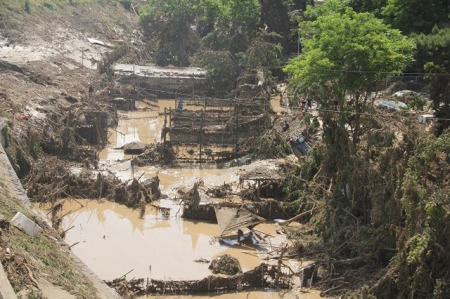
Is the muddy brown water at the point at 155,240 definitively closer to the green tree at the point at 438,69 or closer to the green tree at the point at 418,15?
the green tree at the point at 438,69

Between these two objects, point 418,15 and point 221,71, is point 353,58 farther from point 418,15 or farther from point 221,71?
point 221,71

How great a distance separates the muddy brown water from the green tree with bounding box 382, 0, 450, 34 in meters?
12.4

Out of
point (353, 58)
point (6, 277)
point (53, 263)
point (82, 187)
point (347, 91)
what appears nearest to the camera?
point (6, 277)

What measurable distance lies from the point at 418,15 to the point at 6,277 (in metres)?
26.6

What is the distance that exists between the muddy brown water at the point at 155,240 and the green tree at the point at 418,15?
12.4 m

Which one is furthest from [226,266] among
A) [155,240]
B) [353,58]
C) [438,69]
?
[438,69]

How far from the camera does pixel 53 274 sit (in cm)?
1355

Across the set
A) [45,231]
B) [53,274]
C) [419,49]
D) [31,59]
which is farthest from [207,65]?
[53,274]

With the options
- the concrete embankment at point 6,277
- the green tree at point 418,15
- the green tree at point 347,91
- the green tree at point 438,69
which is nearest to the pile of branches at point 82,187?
the concrete embankment at point 6,277

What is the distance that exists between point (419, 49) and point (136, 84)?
75.5ft

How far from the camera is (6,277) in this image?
11281 millimetres

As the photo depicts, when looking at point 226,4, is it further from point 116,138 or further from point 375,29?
point 375,29

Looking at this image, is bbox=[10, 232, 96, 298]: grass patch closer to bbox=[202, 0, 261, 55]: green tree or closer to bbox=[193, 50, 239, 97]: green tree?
bbox=[193, 50, 239, 97]: green tree

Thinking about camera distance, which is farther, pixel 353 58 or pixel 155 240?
pixel 155 240
